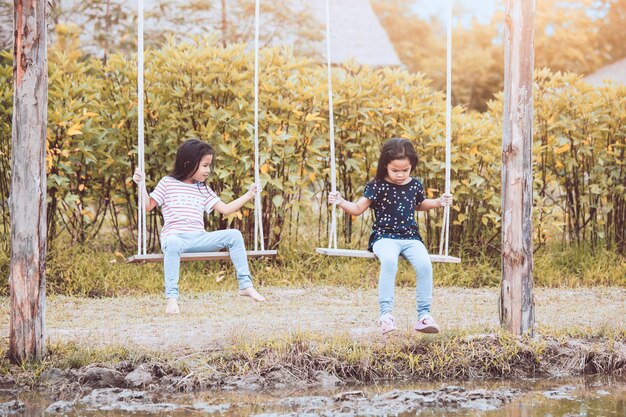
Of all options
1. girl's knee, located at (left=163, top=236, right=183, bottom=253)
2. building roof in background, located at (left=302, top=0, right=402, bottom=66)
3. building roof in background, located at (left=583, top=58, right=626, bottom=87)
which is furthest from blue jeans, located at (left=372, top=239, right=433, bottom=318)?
building roof in background, located at (left=583, top=58, right=626, bottom=87)

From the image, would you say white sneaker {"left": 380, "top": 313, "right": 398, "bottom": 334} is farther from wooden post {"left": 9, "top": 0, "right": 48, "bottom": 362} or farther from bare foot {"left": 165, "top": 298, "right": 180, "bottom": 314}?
wooden post {"left": 9, "top": 0, "right": 48, "bottom": 362}

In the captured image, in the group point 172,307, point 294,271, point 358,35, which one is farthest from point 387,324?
point 358,35

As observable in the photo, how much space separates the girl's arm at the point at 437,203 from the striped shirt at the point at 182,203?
61.5 inches

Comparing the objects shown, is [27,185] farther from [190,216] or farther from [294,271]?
[294,271]

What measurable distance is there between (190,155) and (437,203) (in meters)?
1.80

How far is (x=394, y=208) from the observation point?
6.25 meters

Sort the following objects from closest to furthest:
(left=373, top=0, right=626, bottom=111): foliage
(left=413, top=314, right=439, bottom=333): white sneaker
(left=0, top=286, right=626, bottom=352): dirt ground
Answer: (left=413, top=314, right=439, bottom=333): white sneaker
(left=0, top=286, right=626, bottom=352): dirt ground
(left=373, top=0, right=626, bottom=111): foliage

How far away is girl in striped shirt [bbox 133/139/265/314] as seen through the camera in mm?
6480

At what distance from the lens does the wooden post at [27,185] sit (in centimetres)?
545

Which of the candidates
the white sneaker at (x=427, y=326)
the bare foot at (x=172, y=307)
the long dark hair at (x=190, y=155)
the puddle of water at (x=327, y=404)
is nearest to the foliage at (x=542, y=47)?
the long dark hair at (x=190, y=155)

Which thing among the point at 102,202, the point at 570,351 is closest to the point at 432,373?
the point at 570,351

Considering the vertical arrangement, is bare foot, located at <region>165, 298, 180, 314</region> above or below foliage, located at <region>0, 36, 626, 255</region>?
below

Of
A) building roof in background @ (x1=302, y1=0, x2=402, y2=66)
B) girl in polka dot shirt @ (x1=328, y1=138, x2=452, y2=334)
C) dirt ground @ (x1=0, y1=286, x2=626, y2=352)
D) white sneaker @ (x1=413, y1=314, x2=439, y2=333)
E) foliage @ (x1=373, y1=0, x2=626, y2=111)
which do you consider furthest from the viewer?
foliage @ (x1=373, y1=0, x2=626, y2=111)

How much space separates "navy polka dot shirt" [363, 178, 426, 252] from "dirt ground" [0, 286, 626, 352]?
62 centimetres
